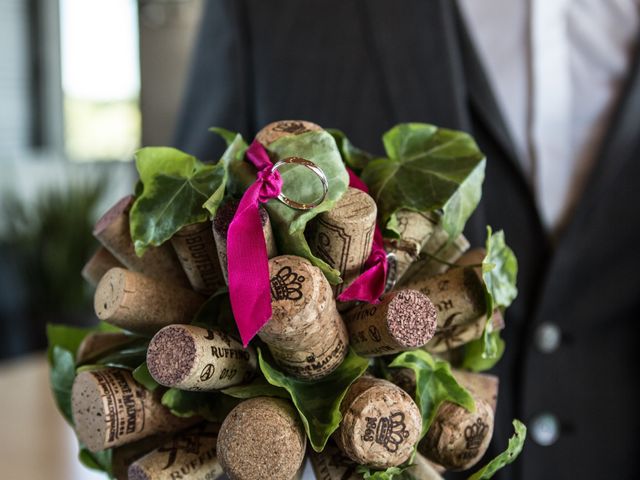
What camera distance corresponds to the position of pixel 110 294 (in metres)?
0.34

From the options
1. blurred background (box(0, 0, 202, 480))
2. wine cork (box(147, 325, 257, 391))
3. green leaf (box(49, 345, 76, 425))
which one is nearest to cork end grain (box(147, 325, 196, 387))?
wine cork (box(147, 325, 257, 391))

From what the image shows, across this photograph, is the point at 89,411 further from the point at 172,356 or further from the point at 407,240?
the point at 407,240

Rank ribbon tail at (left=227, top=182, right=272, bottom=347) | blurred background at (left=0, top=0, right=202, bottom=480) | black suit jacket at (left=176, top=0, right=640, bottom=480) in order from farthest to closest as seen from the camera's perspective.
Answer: blurred background at (left=0, top=0, right=202, bottom=480) < black suit jacket at (left=176, top=0, right=640, bottom=480) < ribbon tail at (left=227, top=182, right=272, bottom=347)

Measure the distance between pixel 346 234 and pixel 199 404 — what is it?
0.35 ft

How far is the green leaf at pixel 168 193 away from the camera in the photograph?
13.3 inches

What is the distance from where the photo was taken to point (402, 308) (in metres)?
0.31

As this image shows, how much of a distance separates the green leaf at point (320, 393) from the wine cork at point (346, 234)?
0.03 m

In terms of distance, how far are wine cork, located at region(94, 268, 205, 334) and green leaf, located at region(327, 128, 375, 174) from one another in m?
0.10

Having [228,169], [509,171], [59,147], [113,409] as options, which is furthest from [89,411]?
[59,147]

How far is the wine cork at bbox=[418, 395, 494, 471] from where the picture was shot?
13.5 inches

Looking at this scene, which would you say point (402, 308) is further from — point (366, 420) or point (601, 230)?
point (601, 230)

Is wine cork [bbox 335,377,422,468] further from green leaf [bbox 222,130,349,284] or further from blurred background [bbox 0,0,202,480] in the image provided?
blurred background [bbox 0,0,202,480]

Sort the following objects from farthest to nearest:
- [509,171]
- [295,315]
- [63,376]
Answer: [509,171] < [63,376] < [295,315]

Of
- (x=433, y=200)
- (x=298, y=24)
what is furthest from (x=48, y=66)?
(x=433, y=200)
